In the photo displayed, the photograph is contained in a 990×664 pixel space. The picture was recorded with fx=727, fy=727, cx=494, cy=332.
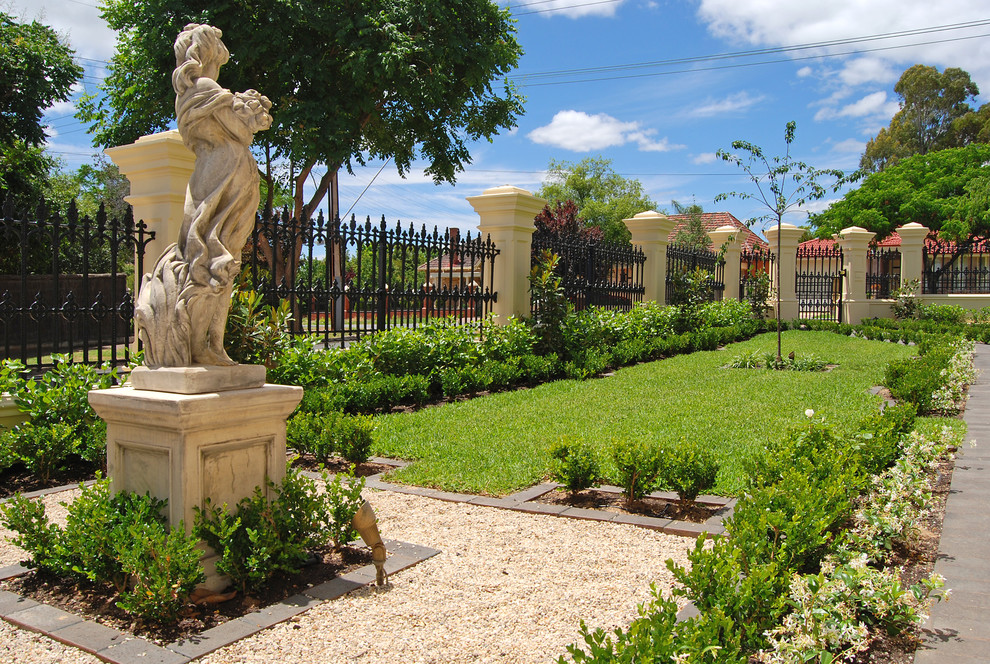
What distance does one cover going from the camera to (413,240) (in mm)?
10250

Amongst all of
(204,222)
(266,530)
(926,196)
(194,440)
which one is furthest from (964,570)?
(926,196)

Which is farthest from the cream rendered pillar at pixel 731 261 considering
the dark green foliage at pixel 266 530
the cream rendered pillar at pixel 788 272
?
the dark green foliage at pixel 266 530

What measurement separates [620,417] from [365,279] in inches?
Result: 154

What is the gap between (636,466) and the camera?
5098 millimetres

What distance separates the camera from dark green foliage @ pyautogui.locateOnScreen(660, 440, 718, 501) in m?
4.96

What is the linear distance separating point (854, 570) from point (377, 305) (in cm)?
815

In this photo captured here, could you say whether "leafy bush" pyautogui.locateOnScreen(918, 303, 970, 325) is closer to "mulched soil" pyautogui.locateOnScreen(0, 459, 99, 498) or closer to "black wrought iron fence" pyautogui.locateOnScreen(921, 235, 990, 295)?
"black wrought iron fence" pyautogui.locateOnScreen(921, 235, 990, 295)

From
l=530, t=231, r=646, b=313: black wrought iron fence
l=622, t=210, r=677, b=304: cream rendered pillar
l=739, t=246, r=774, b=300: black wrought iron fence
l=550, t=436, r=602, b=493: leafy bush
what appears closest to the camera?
l=550, t=436, r=602, b=493: leafy bush

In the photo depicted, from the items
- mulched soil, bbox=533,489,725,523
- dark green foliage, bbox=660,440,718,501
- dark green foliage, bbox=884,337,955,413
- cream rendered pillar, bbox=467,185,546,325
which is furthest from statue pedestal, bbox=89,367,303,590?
cream rendered pillar, bbox=467,185,546,325

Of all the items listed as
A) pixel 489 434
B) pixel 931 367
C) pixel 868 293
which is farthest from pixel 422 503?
pixel 868 293

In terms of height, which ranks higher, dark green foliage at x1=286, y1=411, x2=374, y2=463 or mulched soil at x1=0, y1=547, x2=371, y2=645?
dark green foliage at x1=286, y1=411, x2=374, y2=463

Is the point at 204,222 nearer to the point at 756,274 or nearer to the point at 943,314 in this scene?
the point at 756,274

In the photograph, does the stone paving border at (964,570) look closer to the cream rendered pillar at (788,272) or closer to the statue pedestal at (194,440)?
the statue pedestal at (194,440)

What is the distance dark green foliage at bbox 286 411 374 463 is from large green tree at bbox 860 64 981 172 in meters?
47.3
